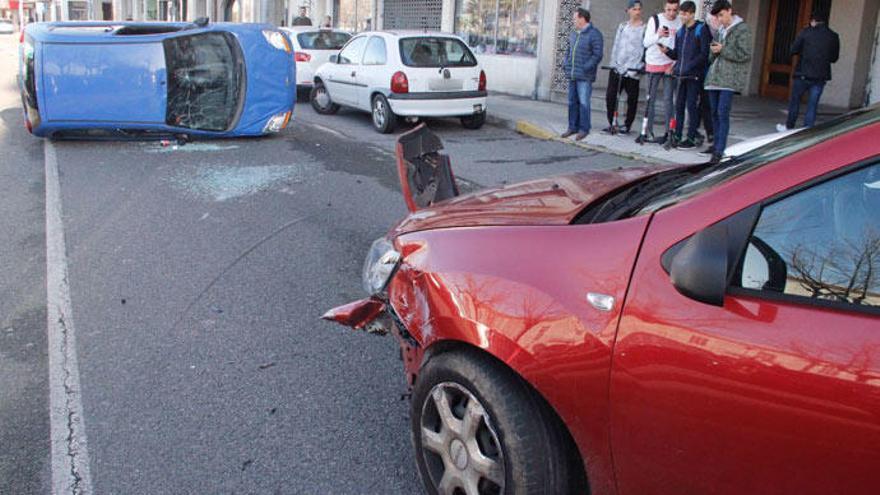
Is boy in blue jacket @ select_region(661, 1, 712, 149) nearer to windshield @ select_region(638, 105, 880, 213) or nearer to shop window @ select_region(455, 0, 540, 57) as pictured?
shop window @ select_region(455, 0, 540, 57)

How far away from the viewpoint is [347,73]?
13.4 meters

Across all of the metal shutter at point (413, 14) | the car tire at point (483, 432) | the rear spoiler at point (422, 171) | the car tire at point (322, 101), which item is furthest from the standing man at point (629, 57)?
the metal shutter at point (413, 14)

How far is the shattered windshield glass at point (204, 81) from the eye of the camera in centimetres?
1064

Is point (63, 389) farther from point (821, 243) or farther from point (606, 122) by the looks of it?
point (606, 122)

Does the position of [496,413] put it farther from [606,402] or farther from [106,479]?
[106,479]

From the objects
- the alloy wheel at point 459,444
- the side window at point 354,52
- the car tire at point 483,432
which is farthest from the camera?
the side window at point 354,52

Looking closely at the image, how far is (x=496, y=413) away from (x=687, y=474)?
635 mm

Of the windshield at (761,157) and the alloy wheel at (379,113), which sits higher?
the windshield at (761,157)

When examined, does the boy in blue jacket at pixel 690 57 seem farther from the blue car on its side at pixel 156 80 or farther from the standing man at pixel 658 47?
the blue car on its side at pixel 156 80

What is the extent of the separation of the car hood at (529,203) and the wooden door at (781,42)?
515 inches

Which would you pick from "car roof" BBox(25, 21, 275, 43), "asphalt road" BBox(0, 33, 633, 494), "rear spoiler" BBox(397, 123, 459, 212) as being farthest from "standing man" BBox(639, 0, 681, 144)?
"rear spoiler" BBox(397, 123, 459, 212)

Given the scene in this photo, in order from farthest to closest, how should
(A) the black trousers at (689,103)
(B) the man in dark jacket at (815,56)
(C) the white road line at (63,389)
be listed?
(B) the man in dark jacket at (815,56) < (A) the black trousers at (689,103) < (C) the white road line at (63,389)

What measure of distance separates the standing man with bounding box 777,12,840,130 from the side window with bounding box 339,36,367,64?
651 centimetres

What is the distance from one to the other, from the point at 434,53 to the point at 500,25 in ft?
21.7
